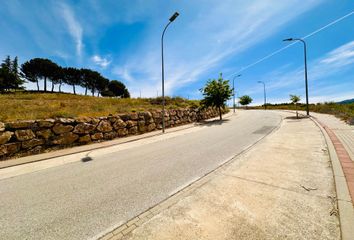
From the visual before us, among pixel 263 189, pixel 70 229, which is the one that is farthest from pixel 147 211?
pixel 263 189

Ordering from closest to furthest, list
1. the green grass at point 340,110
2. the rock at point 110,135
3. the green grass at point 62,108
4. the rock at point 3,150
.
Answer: the rock at point 3,150 → the green grass at point 62,108 → the rock at point 110,135 → the green grass at point 340,110

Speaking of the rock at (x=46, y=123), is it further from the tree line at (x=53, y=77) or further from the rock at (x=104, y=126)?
the tree line at (x=53, y=77)

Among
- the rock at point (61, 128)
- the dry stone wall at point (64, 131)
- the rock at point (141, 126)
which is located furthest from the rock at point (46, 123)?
the rock at point (141, 126)

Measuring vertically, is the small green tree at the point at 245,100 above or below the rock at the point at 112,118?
above

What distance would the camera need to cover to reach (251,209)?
2.92m

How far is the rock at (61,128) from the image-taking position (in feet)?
27.5

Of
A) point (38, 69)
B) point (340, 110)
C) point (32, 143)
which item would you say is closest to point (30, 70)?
point (38, 69)

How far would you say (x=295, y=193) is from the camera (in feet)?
11.2

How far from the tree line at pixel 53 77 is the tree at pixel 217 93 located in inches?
2257

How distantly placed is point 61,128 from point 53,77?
63.9 metres

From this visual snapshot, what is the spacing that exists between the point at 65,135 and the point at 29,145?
1.47 m

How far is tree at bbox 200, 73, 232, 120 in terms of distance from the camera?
19906 mm

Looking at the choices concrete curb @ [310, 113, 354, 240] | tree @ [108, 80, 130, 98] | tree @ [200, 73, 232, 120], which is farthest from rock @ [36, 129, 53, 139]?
tree @ [108, 80, 130, 98]

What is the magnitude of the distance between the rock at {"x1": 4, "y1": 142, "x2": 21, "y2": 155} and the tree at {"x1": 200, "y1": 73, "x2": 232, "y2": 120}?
56.1ft
